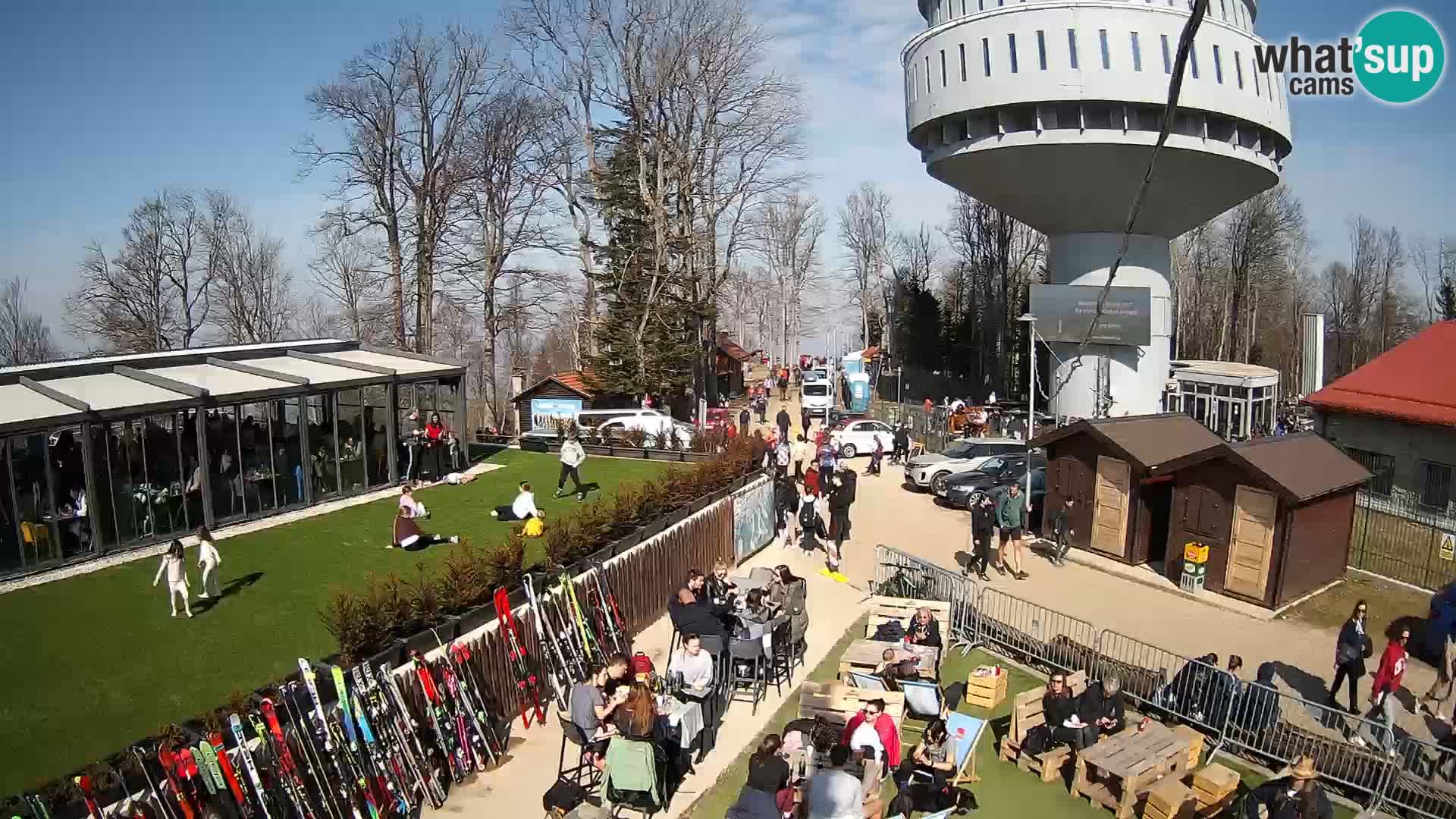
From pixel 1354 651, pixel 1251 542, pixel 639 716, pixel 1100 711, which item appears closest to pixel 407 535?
pixel 639 716

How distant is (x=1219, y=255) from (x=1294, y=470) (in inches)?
2748

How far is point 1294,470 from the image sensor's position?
16.1 metres

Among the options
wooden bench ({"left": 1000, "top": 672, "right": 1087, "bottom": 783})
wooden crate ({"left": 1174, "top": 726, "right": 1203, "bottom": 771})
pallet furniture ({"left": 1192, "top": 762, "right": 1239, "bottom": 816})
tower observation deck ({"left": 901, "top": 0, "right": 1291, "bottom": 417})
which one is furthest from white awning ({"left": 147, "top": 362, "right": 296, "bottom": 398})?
tower observation deck ({"left": 901, "top": 0, "right": 1291, "bottom": 417})

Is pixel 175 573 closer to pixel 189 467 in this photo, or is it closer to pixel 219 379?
pixel 189 467

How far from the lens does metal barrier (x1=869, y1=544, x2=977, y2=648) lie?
45.5 ft

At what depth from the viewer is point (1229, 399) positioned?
33.4 metres

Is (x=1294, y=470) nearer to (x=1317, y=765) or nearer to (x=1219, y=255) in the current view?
(x=1317, y=765)

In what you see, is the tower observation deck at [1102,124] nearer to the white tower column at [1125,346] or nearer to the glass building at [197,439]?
the white tower column at [1125,346]

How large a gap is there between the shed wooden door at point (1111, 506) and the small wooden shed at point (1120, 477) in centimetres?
2

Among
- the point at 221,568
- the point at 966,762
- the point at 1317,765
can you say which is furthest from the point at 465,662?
the point at 1317,765

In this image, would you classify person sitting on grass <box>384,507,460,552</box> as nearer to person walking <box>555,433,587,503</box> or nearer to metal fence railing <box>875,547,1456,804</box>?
person walking <box>555,433,587,503</box>

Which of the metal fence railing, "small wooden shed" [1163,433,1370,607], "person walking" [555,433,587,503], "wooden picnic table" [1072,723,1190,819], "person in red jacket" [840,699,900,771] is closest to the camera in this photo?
"wooden picnic table" [1072,723,1190,819]

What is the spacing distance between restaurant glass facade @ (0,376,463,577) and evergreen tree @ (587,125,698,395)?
14.3 m

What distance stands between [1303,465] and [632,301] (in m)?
26.8
